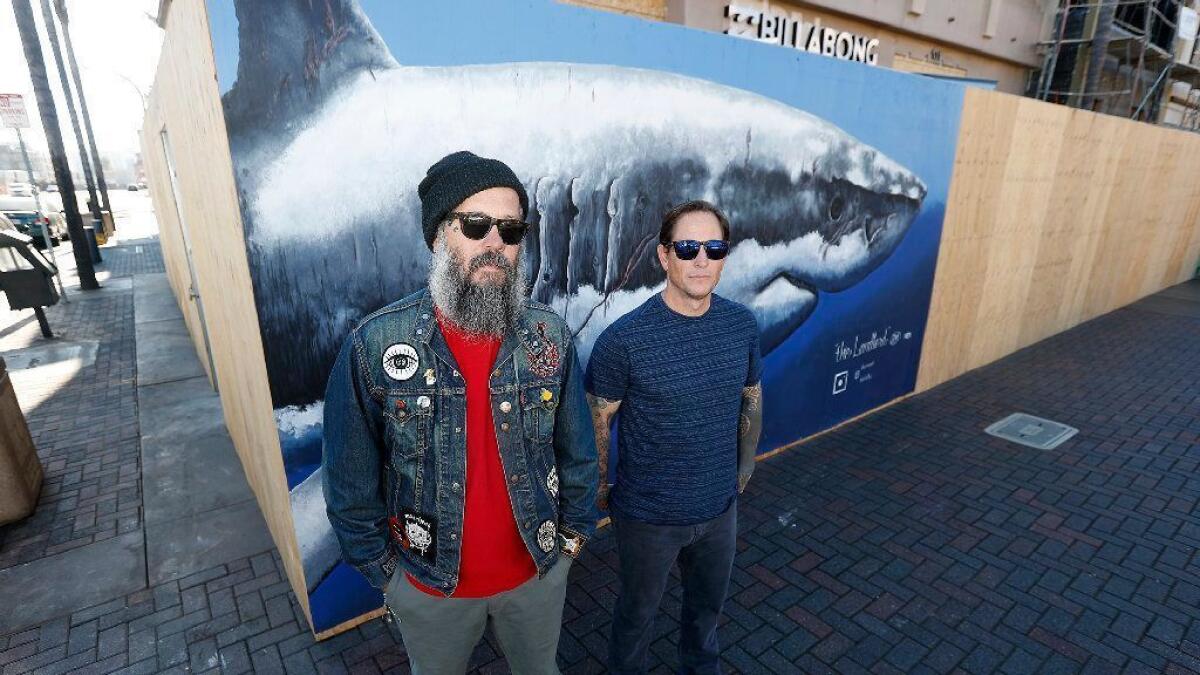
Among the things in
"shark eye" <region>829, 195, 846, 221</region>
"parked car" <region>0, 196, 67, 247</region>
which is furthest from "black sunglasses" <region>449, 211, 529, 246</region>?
"parked car" <region>0, 196, 67, 247</region>

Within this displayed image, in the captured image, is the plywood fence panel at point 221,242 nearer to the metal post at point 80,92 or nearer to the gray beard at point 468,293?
the gray beard at point 468,293

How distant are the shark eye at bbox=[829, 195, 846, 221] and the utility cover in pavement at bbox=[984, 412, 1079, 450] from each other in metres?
2.88

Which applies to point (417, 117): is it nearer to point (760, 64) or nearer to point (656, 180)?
point (656, 180)

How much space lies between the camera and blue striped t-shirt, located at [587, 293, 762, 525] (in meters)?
2.46

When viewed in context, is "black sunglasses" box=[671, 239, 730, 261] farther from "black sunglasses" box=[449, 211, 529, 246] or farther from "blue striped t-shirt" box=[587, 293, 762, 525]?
"black sunglasses" box=[449, 211, 529, 246]

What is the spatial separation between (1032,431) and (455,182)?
6675 mm

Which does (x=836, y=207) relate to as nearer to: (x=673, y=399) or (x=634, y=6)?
(x=634, y=6)

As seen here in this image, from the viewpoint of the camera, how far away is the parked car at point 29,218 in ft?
59.3

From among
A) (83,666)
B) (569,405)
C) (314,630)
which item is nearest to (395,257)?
(569,405)

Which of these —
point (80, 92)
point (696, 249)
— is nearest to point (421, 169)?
point (696, 249)

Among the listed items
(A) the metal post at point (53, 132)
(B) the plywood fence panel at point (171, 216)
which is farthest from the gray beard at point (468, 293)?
(A) the metal post at point (53, 132)

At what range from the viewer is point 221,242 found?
10.6 ft

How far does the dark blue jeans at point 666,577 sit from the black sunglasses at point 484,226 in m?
1.39

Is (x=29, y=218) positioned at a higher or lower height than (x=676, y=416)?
lower
